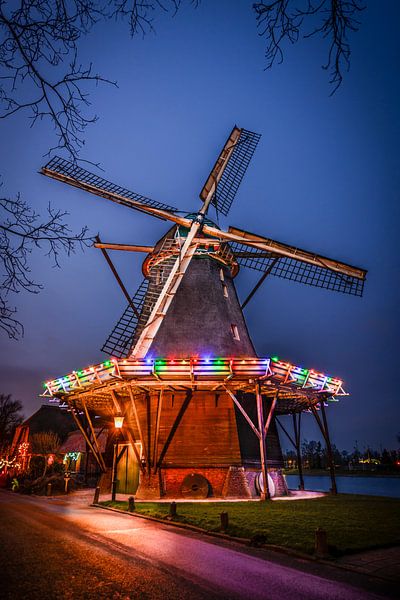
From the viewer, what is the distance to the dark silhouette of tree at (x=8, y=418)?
54534 mm

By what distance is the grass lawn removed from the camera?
21.2ft

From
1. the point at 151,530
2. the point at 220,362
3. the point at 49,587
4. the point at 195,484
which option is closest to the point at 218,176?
the point at 220,362

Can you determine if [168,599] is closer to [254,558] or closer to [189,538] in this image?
[254,558]

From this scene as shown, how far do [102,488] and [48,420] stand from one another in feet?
105

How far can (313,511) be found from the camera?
33.5 ft

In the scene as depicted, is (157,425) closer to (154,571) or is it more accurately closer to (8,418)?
(154,571)

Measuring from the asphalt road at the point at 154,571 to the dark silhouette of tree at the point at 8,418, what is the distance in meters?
56.0

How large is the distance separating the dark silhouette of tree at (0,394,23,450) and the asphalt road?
56022 mm

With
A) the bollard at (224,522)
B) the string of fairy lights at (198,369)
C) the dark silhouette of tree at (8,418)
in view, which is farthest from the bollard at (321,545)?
the dark silhouette of tree at (8,418)

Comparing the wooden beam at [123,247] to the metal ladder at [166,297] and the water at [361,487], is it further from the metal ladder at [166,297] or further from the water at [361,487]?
the water at [361,487]

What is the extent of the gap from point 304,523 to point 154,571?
471cm

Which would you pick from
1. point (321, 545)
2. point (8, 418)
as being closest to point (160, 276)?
point (321, 545)

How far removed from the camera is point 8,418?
192ft

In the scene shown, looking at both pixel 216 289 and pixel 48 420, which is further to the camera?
pixel 48 420
